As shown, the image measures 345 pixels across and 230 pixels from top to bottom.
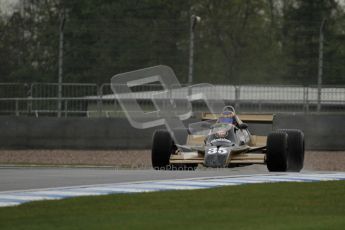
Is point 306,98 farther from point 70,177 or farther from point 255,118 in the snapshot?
point 70,177

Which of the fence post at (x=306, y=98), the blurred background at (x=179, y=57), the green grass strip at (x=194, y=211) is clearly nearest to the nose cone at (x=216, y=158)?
the green grass strip at (x=194, y=211)

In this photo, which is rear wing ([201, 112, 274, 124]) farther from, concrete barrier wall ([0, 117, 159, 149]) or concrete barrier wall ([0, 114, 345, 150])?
concrete barrier wall ([0, 117, 159, 149])

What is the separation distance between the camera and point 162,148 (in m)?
17.5

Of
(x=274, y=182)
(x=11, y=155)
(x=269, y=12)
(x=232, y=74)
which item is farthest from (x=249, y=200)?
(x=269, y=12)

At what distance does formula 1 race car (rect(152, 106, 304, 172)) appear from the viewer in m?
16.8

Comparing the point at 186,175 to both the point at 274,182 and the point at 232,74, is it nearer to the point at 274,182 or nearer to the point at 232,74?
the point at 274,182

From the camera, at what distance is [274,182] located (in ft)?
44.4

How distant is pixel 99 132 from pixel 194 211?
1495cm

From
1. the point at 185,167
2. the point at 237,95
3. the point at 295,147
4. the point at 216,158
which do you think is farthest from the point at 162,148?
the point at 237,95

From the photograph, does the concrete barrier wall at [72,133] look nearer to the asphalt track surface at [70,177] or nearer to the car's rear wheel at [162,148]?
the car's rear wheel at [162,148]

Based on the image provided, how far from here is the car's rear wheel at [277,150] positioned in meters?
16.7

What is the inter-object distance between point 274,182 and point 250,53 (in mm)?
17544

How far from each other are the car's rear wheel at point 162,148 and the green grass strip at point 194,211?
16.4ft

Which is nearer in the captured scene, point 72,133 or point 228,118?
point 228,118
